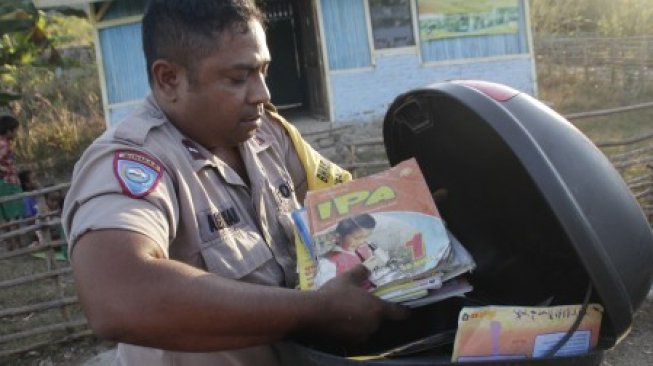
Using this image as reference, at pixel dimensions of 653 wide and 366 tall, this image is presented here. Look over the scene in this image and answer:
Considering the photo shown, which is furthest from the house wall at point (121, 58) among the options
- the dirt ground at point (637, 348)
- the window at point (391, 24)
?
the dirt ground at point (637, 348)

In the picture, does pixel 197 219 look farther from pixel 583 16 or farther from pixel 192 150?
pixel 583 16

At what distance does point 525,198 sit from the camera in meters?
1.32

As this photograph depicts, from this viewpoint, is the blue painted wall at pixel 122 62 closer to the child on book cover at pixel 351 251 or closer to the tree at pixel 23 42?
the tree at pixel 23 42

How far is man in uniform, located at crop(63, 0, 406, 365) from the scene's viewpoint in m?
1.01

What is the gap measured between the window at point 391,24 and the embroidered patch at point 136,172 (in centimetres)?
1001

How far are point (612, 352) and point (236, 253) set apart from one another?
365cm

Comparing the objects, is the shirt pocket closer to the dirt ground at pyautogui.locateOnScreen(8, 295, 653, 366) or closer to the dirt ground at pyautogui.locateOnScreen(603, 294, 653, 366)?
the dirt ground at pyautogui.locateOnScreen(8, 295, 653, 366)

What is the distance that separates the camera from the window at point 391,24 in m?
10.9

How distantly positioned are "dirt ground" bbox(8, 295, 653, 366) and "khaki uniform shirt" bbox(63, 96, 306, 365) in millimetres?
3041

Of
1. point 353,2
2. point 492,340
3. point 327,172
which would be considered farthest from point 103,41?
point 492,340

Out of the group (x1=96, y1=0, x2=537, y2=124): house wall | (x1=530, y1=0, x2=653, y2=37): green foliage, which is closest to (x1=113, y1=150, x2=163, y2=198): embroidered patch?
(x1=96, y1=0, x2=537, y2=124): house wall

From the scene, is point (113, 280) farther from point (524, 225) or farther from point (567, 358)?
point (524, 225)

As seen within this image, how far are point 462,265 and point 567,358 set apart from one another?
0.97 ft

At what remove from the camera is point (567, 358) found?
3.27 ft
